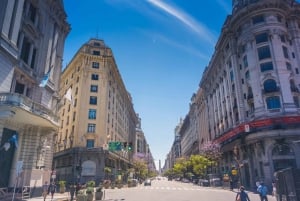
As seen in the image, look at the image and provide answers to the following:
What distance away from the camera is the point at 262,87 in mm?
41250

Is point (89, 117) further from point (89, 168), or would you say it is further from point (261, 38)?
point (261, 38)

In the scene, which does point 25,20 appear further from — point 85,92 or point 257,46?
point 257,46

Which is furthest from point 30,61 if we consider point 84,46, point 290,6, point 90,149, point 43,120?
point 290,6

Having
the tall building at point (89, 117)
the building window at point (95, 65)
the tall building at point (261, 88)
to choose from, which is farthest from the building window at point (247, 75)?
the building window at point (95, 65)

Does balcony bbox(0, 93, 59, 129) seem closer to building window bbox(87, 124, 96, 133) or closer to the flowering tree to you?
building window bbox(87, 124, 96, 133)

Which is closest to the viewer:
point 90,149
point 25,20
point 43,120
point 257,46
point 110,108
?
point 43,120

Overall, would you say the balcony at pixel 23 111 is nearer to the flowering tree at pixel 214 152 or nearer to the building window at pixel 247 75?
the building window at pixel 247 75

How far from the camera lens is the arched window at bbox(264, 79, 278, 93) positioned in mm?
40281

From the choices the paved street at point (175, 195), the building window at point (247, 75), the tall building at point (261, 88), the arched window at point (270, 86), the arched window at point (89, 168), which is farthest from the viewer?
the arched window at point (89, 168)

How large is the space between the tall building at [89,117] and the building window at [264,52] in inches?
1274

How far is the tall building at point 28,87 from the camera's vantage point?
2150 centimetres

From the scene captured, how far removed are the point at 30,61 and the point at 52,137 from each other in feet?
33.2

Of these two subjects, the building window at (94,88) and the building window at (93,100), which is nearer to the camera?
the building window at (93,100)

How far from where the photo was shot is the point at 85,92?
53312 millimetres
